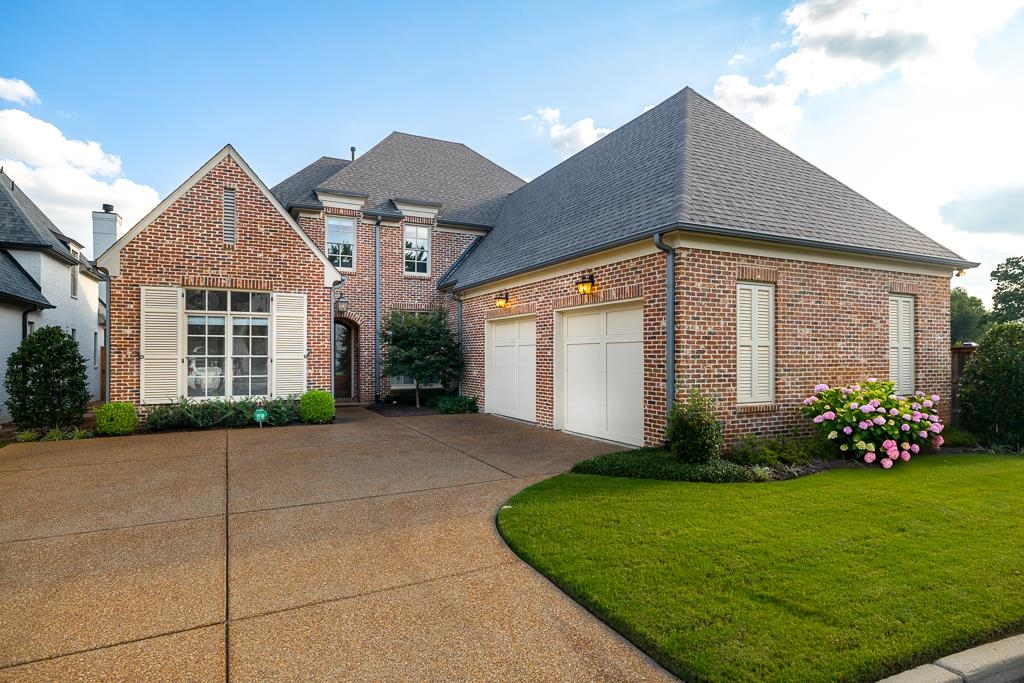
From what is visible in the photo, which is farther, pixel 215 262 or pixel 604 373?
pixel 215 262

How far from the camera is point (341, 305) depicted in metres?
14.0

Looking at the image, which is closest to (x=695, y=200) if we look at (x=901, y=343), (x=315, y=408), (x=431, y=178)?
(x=901, y=343)

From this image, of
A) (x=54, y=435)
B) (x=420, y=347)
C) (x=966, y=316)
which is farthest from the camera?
(x=966, y=316)

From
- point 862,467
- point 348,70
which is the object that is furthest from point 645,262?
point 348,70

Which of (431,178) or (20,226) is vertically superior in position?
(431,178)

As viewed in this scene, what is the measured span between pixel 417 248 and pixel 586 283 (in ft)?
26.9

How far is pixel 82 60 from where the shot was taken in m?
9.45

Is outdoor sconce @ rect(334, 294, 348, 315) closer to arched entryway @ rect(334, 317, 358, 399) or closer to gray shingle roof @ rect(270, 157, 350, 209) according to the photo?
arched entryway @ rect(334, 317, 358, 399)

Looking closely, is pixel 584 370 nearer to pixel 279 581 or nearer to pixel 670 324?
pixel 670 324

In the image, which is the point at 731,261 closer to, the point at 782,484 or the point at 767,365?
the point at 767,365

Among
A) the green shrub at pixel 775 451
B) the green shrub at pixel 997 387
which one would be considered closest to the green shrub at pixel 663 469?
the green shrub at pixel 775 451

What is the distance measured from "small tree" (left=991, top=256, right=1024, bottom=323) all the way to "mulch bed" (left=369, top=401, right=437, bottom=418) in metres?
49.2

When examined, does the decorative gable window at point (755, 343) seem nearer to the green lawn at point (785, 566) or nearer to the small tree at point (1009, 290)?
the green lawn at point (785, 566)

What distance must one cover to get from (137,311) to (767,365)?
1169 cm
